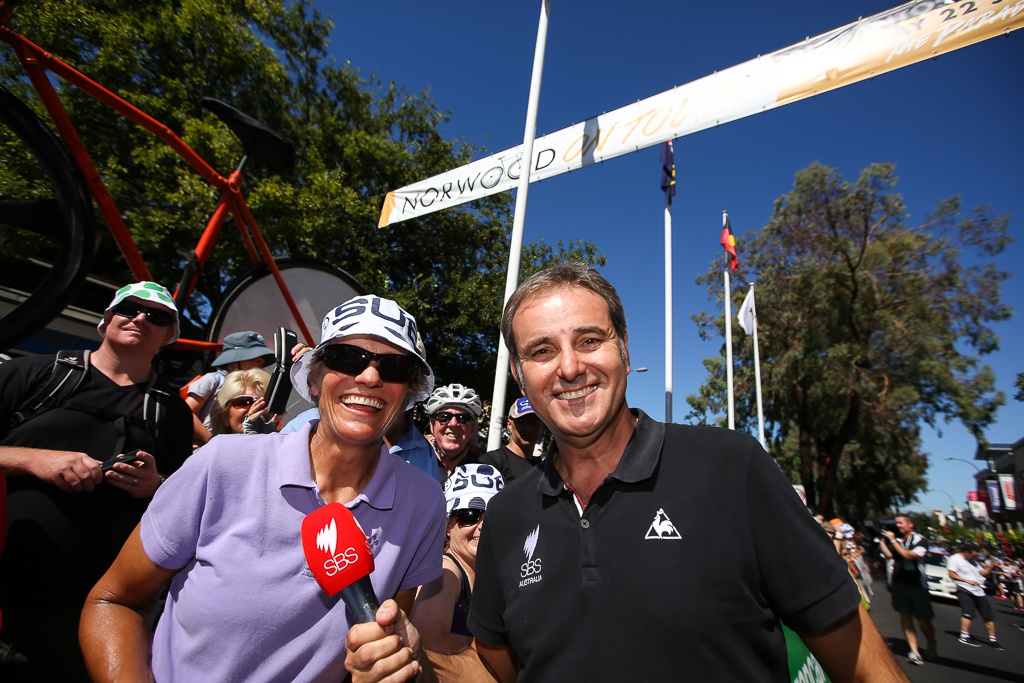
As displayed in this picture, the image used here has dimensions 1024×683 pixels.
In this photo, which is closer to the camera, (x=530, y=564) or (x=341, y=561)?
(x=341, y=561)

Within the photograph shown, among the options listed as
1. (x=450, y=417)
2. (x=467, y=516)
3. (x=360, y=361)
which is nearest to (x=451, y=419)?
(x=450, y=417)

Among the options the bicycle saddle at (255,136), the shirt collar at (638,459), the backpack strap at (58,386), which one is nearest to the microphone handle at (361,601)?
the shirt collar at (638,459)

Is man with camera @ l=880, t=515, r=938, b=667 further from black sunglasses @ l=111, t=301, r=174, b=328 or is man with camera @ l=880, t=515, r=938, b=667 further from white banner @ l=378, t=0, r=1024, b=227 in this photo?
black sunglasses @ l=111, t=301, r=174, b=328

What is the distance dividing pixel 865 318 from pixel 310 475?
23528mm

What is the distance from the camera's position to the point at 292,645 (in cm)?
148

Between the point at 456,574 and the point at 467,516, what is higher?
the point at 467,516

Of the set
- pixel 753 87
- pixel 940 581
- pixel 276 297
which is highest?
pixel 753 87

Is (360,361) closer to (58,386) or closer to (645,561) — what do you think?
(645,561)

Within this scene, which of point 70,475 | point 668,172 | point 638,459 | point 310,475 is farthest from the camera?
point 668,172

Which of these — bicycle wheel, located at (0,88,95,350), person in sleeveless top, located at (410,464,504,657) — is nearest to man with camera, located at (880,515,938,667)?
person in sleeveless top, located at (410,464,504,657)

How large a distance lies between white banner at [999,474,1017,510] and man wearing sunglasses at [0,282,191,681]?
53.7m

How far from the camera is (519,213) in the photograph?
622cm

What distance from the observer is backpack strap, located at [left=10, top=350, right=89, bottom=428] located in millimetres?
2223

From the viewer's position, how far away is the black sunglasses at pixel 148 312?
2553mm
